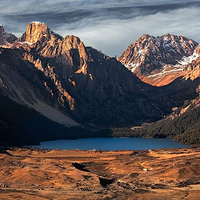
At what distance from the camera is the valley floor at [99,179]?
121125 mm

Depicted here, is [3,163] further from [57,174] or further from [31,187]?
[31,187]

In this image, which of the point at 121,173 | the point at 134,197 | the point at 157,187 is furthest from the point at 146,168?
the point at 134,197

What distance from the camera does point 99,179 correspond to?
144 metres

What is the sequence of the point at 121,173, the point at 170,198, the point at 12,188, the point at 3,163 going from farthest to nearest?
the point at 3,163 < the point at 121,173 < the point at 12,188 < the point at 170,198

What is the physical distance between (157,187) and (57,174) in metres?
33.2

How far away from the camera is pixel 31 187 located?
430 feet

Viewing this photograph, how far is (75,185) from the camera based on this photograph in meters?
134

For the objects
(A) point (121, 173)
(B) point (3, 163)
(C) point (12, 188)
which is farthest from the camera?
(B) point (3, 163)

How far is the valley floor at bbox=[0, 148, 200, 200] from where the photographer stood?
121m

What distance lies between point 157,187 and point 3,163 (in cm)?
6432

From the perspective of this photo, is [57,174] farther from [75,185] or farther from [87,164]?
[87,164]

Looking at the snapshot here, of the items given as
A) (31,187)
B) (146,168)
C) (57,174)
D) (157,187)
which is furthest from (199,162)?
(31,187)

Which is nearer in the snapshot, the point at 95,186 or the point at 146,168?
the point at 95,186

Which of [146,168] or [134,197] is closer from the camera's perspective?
[134,197]
